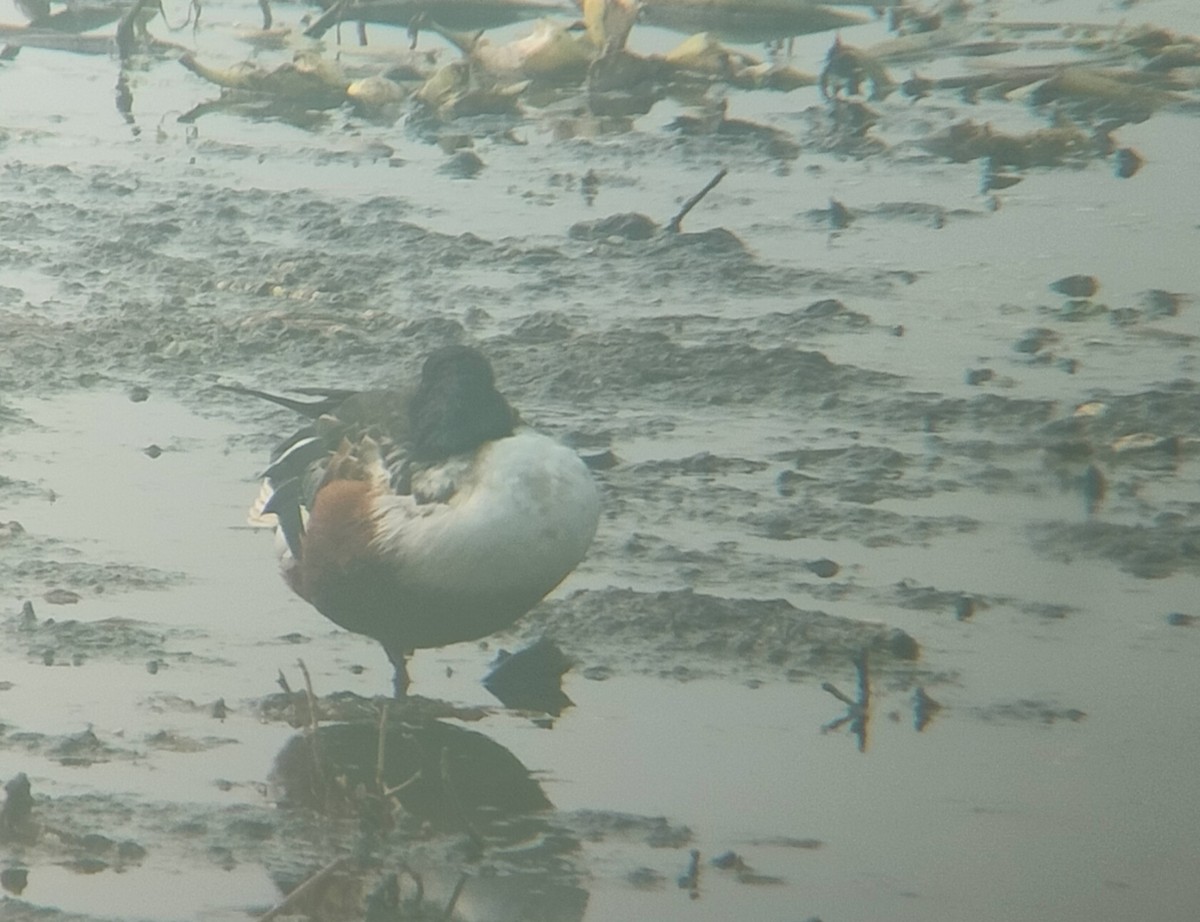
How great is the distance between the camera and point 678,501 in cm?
555

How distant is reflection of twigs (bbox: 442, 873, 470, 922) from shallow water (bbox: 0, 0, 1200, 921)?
2cm

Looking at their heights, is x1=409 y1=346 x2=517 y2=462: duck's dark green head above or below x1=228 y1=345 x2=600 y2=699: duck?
above

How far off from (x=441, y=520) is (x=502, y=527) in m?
0.14

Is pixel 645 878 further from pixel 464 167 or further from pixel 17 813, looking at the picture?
pixel 464 167

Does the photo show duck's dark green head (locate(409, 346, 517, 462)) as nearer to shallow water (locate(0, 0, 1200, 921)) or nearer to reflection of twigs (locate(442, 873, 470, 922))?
shallow water (locate(0, 0, 1200, 921))

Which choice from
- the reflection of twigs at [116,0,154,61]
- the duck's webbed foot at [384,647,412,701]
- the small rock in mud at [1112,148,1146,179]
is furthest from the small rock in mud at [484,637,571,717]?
the reflection of twigs at [116,0,154,61]

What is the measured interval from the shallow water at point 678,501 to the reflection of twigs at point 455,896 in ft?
0.05

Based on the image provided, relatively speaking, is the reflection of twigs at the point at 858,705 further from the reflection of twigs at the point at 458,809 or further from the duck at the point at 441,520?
the reflection of twigs at the point at 458,809

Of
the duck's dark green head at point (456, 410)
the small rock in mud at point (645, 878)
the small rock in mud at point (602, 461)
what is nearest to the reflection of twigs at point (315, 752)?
the small rock in mud at point (645, 878)

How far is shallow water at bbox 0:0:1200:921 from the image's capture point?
393cm

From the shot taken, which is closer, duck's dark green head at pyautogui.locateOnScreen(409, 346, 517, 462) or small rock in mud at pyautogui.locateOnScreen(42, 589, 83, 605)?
duck's dark green head at pyautogui.locateOnScreen(409, 346, 517, 462)

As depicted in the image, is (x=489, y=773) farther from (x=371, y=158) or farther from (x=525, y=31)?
(x=525, y=31)

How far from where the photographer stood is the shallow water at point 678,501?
3.93 meters

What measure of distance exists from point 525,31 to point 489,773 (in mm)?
6886
